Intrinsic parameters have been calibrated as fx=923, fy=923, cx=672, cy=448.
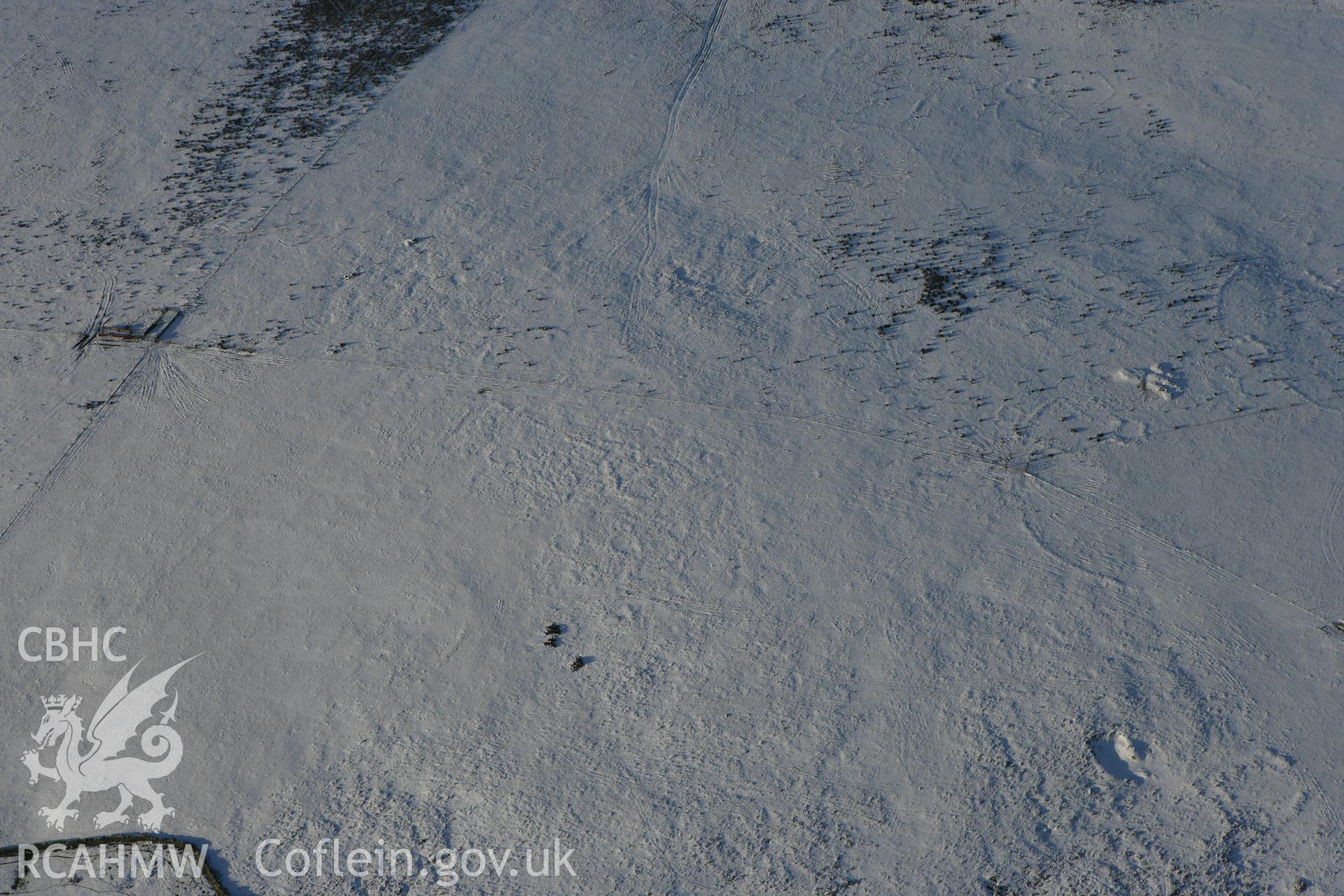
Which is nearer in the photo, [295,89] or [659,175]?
[659,175]

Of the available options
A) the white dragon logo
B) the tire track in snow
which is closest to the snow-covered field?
the tire track in snow

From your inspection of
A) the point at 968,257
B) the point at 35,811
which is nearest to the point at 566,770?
the point at 35,811

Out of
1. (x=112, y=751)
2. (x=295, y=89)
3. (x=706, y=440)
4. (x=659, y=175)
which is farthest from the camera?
(x=295, y=89)

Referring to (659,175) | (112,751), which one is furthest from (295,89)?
(112,751)

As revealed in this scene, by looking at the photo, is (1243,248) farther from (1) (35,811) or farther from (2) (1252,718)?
(1) (35,811)

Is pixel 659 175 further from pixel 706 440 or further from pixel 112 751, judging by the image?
pixel 112 751

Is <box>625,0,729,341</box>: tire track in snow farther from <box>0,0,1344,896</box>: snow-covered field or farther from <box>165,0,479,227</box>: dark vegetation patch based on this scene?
A: <box>165,0,479,227</box>: dark vegetation patch
